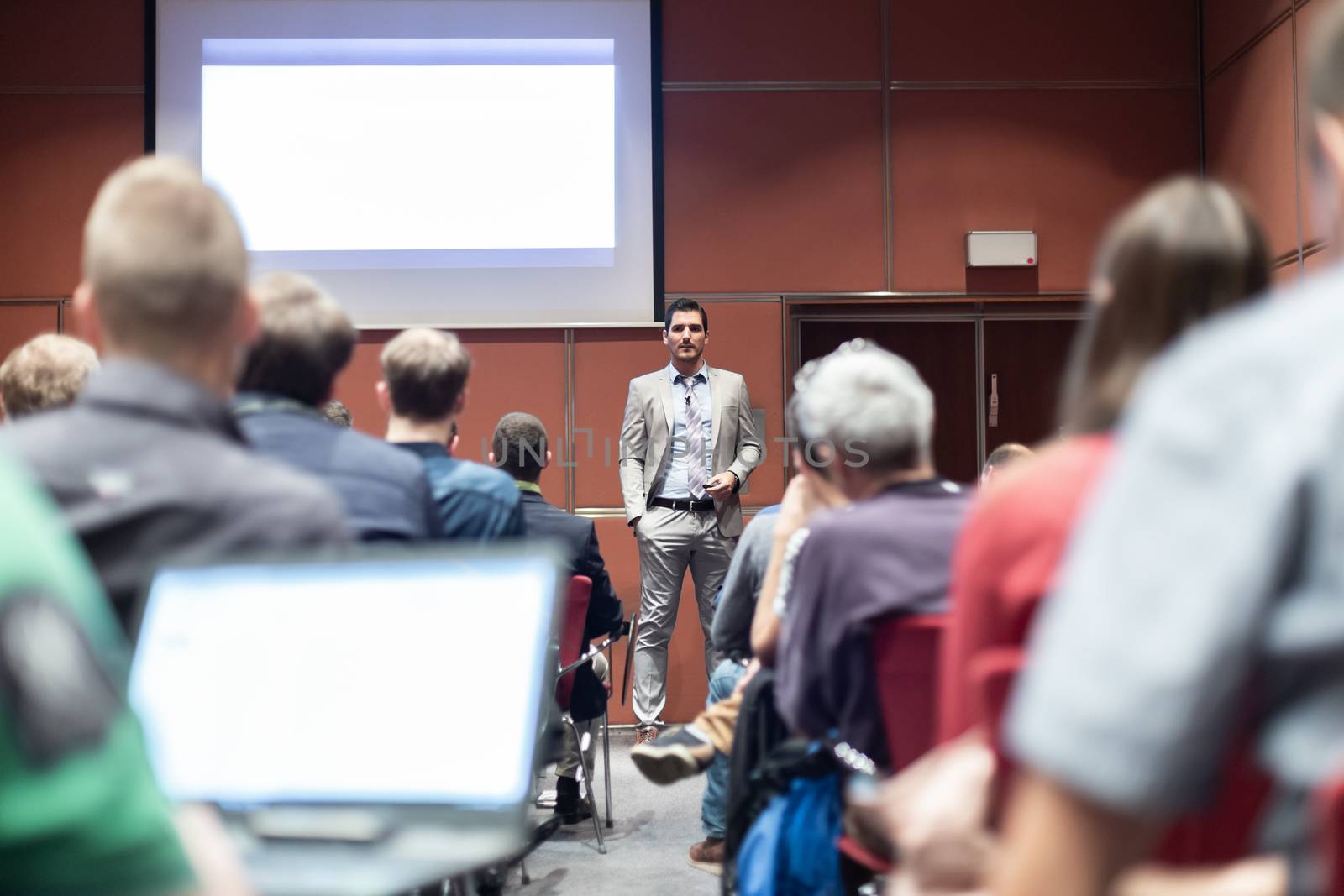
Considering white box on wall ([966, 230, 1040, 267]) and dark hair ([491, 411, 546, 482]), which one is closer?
dark hair ([491, 411, 546, 482])

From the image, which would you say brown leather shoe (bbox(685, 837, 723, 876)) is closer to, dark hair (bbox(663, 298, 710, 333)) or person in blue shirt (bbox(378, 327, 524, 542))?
person in blue shirt (bbox(378, 327, 524, 542))

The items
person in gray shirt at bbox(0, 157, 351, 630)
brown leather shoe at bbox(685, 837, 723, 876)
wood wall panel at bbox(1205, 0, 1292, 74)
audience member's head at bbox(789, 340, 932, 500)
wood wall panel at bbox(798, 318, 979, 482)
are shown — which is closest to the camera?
person in gray shirt at bbox(0, 157, 351, 630)

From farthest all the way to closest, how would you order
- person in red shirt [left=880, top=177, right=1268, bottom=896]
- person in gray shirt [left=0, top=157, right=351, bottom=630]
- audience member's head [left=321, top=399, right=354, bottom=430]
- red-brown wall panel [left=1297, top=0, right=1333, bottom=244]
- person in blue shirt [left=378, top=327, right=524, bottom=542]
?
red-brown wall panel [left=1297, top=0, right=1333, bottom=244] → audience member's head [left=321, top=399, right=354, bottom=430] → person in blue shirt [left=378, top=327, right=524, bottom=542] → person in gray shirt [left=0, top=157, right=351, bottom=630] → person in red shirt [left=880, top=177, right=1268, bottom=896]

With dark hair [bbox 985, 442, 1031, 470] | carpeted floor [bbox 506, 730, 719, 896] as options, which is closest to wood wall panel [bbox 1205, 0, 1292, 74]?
dark hair [bbox 985, 442, 1031, 470]

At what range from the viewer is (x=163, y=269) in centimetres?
104

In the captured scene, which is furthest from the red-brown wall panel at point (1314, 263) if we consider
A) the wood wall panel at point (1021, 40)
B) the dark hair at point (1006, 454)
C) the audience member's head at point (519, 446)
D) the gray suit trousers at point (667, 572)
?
the audience member's head at point (519, 446)

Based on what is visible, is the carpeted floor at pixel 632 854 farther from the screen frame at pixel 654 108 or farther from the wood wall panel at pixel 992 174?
the wood wall panel at pixel 992 174

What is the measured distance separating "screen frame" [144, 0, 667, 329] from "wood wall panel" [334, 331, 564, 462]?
13cm

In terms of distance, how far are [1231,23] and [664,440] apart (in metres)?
3.52

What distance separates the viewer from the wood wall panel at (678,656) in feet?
18.3

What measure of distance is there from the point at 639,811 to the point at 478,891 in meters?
1.25

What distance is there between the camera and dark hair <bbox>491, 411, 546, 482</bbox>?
3.57 m

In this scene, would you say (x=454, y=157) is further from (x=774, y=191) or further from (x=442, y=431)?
(x=442, y=431)

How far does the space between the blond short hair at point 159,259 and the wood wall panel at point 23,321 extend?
17.4 ft
